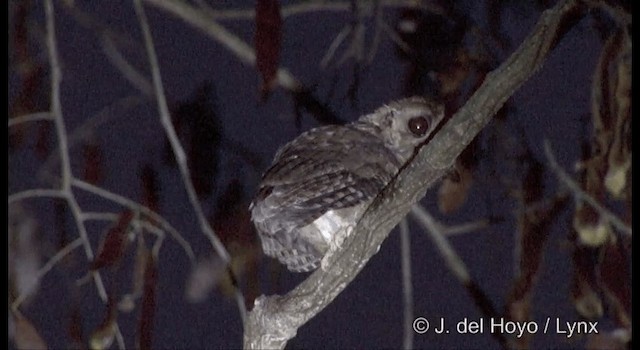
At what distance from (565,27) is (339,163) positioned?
32 cm

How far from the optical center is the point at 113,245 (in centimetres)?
121

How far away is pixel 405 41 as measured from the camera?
1197 mm

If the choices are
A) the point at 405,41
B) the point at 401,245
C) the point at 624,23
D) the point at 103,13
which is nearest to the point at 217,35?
the point at 103,13

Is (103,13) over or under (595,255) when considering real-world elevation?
over

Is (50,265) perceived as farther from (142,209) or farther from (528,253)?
(528,253)

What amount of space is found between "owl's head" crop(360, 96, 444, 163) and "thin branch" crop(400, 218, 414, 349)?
142 mm

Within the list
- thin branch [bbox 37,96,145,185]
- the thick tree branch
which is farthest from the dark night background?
the thick tree branch

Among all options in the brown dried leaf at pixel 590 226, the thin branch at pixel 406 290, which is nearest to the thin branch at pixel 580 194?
the brown dried leaf at pixel 590 226

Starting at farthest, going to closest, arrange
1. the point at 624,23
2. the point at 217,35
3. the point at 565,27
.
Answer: the point at 217,35 < the point at 624,23 < the point at 565,27

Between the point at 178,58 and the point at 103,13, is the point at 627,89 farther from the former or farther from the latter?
the point at 103,13

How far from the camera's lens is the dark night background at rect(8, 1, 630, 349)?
3.87ft

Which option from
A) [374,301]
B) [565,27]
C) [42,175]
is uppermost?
[565,27]

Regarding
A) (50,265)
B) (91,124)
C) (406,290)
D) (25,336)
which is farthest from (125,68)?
(406,290)

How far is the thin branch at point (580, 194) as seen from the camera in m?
1.12
